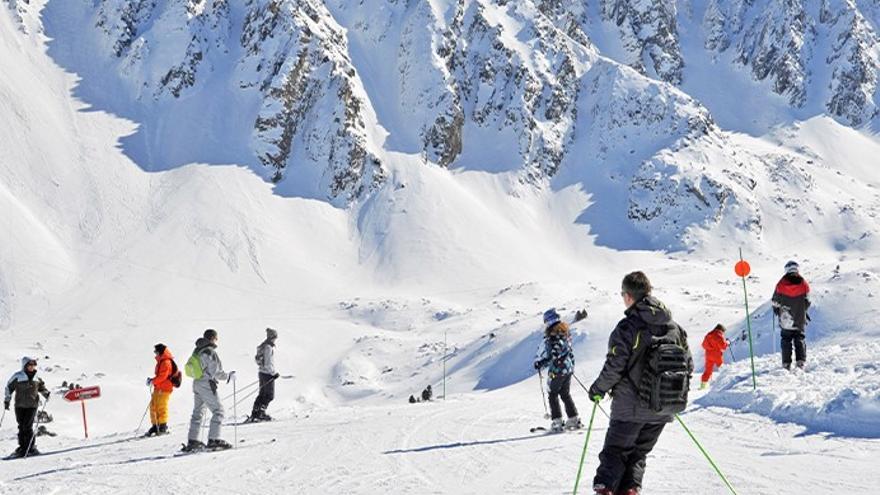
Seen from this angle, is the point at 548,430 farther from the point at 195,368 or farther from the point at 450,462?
the point at 195,368

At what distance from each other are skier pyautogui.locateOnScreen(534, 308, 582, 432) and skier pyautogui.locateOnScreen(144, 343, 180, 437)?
25.2 feet

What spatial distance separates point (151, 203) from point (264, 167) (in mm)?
13616

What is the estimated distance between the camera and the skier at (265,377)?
17.7m

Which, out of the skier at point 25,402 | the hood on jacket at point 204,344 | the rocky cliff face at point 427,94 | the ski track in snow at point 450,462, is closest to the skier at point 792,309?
the ski track in snow at point 450,462

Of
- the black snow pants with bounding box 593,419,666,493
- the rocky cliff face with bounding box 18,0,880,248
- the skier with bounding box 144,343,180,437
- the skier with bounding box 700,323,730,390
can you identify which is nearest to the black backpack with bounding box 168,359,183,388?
the skier with bounding box 144,343,180,437

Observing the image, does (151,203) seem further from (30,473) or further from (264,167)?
(30,473)

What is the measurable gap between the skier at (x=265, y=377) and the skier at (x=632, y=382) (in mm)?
11974

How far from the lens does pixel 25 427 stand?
591 inches

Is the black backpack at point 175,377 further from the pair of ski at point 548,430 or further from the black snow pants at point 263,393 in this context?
the pair of ski at point 548,430

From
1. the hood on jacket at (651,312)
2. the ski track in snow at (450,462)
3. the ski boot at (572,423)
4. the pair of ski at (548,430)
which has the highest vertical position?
the hood on jacket at (651,312)

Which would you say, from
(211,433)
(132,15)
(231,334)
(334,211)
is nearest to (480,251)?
(334,211)

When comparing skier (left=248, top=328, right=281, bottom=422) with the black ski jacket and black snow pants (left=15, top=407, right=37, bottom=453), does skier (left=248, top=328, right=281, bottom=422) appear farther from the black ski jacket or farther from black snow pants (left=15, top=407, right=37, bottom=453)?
the black ski jacket

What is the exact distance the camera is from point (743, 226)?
3782 inches

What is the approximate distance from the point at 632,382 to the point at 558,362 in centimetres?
617
